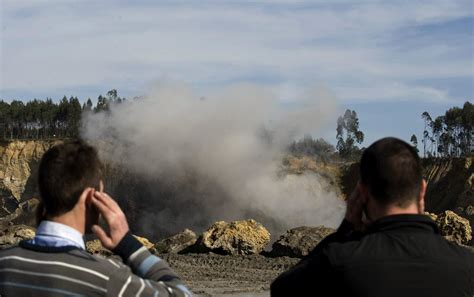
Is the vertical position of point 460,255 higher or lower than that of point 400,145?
lower

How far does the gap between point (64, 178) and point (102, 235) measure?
276 millimetres

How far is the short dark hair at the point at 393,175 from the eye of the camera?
3254 millimetres

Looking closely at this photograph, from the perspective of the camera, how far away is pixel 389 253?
126 inches

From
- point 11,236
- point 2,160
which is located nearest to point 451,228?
point 11,236

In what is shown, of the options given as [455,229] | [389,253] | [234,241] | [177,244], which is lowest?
[177,244]

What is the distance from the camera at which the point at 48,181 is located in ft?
10.3

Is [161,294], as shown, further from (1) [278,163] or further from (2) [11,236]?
(1) [278,163]

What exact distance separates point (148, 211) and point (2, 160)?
20.3 m

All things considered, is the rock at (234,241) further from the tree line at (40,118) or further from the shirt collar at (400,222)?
the tree line at (40,118)

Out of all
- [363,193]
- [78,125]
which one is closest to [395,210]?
[363,193]

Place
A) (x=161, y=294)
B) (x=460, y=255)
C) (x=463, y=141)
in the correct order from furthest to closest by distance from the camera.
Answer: (x=463, y=141) → (x=460, y=255) → (x=161, y=294)

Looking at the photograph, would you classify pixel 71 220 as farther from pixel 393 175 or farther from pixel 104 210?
pixel 393 175

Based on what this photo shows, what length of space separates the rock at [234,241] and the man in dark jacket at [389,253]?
72.2ft

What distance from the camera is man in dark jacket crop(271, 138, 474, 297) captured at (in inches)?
124
